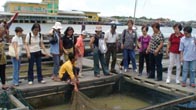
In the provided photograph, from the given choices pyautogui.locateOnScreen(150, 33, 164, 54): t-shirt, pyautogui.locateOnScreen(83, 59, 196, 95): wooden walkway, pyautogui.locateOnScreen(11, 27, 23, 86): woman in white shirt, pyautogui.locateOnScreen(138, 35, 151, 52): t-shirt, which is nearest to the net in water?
pyautogui.locateOnScreen(11, 27, 23, 86): woman in white shirt

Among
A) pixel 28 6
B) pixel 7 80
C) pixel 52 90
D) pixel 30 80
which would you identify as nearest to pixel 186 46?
pixel 52 90

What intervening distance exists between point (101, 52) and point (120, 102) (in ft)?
4.45

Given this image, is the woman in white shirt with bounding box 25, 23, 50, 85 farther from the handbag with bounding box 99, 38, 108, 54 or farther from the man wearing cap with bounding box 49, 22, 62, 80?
the handbag with bounding box 99, 38, 108, 54

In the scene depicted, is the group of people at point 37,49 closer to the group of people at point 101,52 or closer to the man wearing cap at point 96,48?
the group of people at point 101,52

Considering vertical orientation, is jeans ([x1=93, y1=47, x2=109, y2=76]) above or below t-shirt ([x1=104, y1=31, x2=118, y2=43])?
below

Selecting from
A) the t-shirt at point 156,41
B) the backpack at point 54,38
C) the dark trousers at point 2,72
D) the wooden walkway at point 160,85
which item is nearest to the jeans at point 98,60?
the wooden walkway at point 160,85

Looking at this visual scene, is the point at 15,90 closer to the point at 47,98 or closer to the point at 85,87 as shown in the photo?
the point at 47,98

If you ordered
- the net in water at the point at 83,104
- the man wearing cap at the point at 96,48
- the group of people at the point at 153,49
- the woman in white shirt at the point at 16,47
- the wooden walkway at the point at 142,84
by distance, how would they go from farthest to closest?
1. the man wearing cap at the point at 96,48
2. the group of people at the point at 153,49
3. the wooden walkway at the point at 142,84
4. the woman in white shirt at the point at 16,47
5. the net in water at the point at 83,104

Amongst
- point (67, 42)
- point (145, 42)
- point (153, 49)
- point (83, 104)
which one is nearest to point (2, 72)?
point (67, 42)

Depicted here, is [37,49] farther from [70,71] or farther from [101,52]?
[101,52]

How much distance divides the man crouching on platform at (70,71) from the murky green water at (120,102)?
27.1 inches

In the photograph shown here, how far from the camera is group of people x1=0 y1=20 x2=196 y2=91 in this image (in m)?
6.25

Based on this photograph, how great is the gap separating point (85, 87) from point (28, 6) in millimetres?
55192

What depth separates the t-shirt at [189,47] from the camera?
6.59 meters
